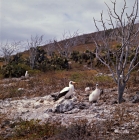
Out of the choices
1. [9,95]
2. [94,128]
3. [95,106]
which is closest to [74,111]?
[95,106]

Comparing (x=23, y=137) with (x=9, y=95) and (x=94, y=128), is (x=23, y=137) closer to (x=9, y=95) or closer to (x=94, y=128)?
(x=94, y=128)

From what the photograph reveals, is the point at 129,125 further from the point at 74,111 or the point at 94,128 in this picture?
the point at 74,111

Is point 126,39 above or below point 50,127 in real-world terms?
above

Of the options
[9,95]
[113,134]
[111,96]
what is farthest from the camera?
[9,95]

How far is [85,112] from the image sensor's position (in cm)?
769

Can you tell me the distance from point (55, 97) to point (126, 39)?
344 centimetres

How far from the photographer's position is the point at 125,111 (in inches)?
287

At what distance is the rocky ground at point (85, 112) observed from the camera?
6.30 m

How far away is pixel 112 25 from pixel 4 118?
456cm

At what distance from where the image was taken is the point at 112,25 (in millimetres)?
8586

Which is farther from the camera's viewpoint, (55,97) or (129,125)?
(55,97)

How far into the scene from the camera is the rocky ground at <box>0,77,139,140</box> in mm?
6302

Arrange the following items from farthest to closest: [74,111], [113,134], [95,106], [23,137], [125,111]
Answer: [95,106]
[74,111]
[125,111]
[23,137]
[113,134]

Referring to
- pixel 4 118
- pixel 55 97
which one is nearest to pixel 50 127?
pixel 4 118
